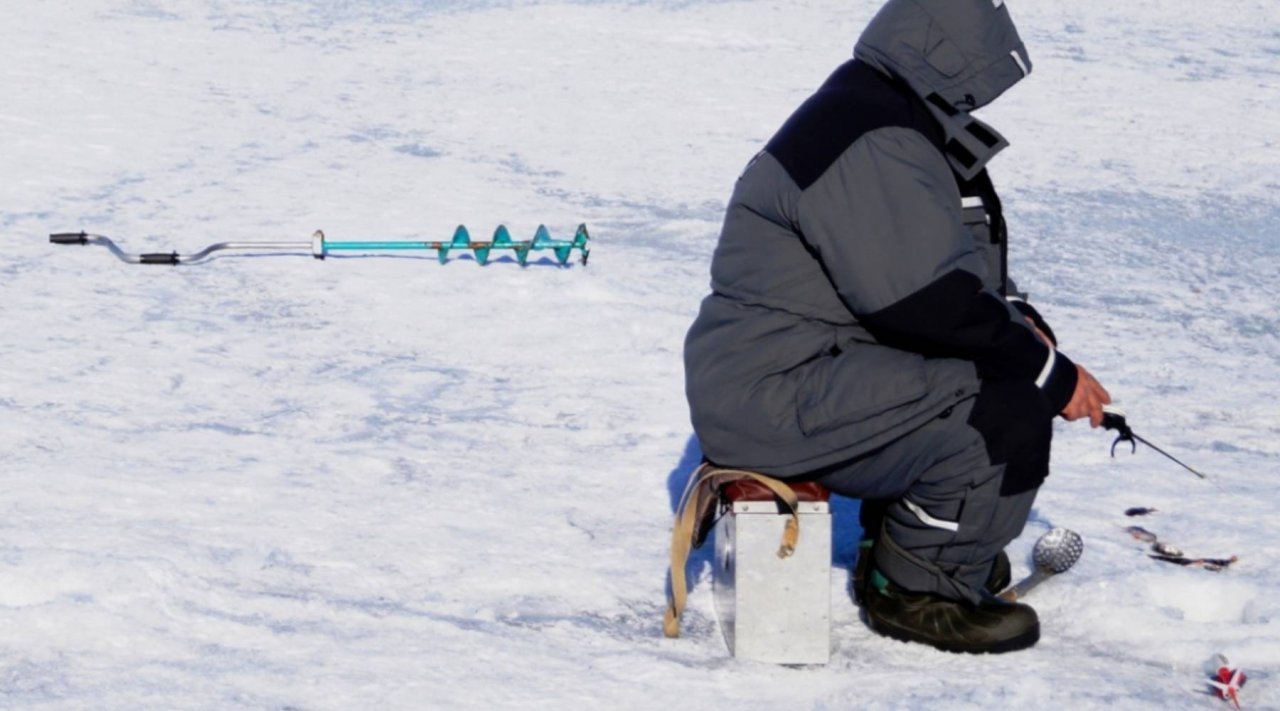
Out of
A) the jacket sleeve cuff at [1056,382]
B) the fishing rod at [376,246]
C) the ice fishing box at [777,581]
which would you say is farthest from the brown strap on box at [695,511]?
the fishing rod at [376,246]

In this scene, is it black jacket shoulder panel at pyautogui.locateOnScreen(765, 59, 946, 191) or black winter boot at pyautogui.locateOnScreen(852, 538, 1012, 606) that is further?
black winter boot at pyautogui.locateOnScreen(852, 538, 1012, 606)

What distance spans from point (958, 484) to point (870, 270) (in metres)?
0.48

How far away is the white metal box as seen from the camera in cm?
330

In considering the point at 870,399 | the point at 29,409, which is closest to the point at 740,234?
the point at 870,399

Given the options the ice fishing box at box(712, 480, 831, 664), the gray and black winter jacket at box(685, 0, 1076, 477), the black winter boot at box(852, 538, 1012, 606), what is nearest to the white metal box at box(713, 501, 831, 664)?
the ice fishing box at box(712, 480, 831, 664)

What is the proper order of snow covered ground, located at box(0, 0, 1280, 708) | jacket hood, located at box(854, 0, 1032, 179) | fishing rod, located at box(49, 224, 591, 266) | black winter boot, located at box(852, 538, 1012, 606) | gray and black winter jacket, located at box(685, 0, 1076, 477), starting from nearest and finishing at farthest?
1. gray and black winter jacket, located at box(685, 0, 1076, 477)
2. jacket hood, located at box(854, 0, 1032, 179)
3. snow covered ground, located at box(0, 0, 1280, 708)
4. black winter boot, located at box(852, 538, 1012, 606)
5. fishing rod, located at box(49, 224, 591, 266)

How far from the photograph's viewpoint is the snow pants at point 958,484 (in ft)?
10.8

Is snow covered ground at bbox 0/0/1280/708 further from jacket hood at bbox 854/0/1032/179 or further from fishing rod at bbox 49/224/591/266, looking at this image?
jacket hood at bbox 854/0/1032/179

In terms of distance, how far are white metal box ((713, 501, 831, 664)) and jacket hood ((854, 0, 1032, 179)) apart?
2.45 feet

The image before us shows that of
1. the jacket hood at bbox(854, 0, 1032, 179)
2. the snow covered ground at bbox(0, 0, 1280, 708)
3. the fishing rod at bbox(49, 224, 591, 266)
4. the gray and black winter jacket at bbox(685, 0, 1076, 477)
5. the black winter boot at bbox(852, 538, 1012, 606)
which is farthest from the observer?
the fishing rod at bbox(49, 224, 591, 266)

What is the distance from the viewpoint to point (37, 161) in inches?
282

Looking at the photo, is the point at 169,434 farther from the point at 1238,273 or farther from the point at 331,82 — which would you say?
the point at 331,82

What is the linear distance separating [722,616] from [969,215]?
0.94 m

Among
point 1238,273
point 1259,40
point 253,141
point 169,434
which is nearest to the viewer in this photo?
point 169,434
